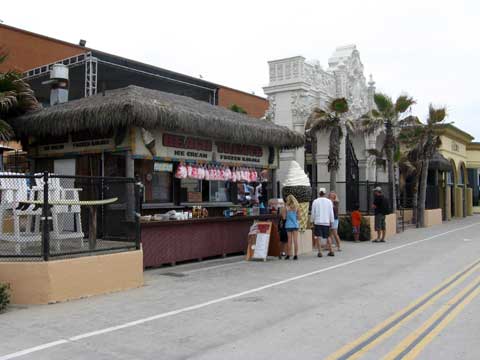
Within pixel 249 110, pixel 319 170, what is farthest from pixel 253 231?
pixel 249 110

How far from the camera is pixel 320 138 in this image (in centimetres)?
2325

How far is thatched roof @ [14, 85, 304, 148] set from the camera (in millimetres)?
10945

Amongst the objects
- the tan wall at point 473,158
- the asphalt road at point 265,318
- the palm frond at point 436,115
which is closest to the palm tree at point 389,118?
the palm frond at point 436,115

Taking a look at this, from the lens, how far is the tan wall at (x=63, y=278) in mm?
7992

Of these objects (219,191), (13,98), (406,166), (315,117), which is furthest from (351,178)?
(13,98)

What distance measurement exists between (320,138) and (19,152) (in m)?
12.9

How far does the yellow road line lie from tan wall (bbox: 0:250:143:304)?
16.7 feet

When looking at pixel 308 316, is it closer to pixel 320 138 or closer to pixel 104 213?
pixel 104 213

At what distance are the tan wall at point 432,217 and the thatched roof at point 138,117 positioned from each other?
16782 millimetres

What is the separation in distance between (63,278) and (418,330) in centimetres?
531

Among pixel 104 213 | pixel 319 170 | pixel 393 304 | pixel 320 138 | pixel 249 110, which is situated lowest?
pixel 393 304

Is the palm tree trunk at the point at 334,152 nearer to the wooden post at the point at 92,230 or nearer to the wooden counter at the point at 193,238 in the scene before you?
the wooden counter at the point at 193,238

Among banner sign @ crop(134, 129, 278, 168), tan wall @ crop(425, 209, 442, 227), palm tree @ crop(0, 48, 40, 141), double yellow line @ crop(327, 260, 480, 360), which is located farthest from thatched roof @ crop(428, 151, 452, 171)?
palm tree @ crop(0, 48, 40, 141)

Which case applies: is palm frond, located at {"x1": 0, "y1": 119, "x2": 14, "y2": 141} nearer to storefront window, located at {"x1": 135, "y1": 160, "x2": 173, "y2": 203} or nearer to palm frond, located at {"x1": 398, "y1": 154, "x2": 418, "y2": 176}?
storefront window, located at {"x1": 135, "y1": 160, "x2": 173, "y2": 203}
